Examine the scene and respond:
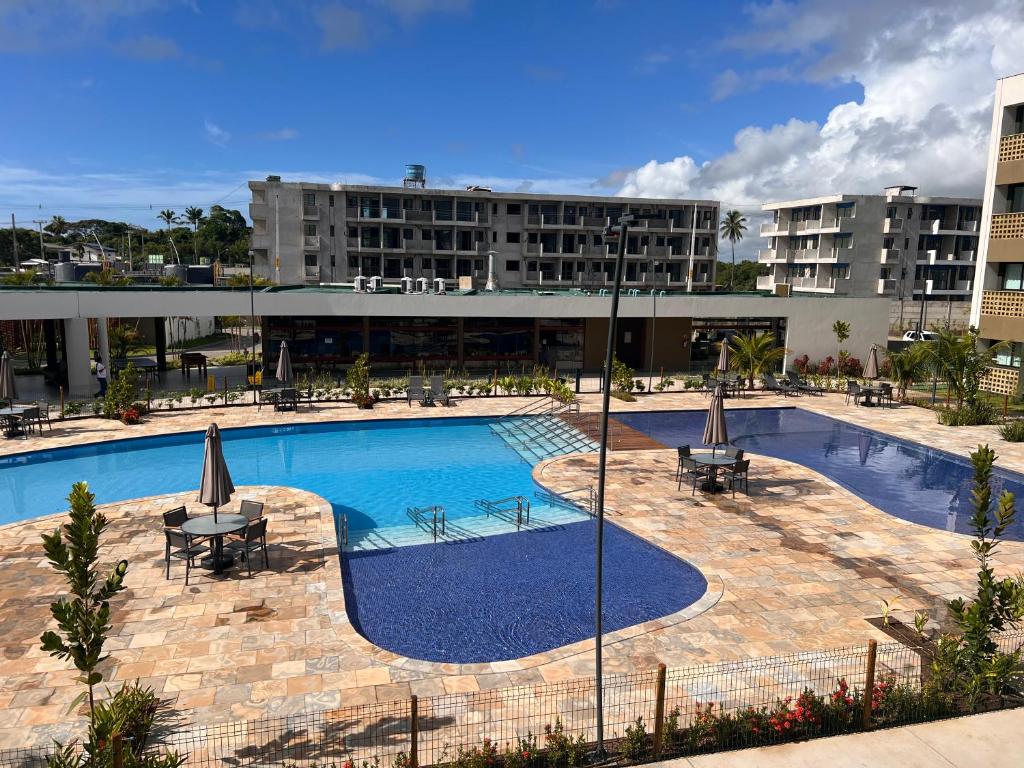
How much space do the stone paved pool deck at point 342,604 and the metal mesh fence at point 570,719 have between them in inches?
18.0

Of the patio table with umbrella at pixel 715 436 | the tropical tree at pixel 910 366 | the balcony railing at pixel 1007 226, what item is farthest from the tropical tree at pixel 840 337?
the patio table with umbrella at pixel 715 436

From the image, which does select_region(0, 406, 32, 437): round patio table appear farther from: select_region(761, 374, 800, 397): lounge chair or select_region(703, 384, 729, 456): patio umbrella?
select_region(761, 374, 800, 397): lounge chair

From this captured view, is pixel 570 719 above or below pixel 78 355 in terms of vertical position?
below

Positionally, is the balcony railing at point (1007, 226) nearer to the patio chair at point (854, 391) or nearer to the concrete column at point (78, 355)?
the patio chair at point (854, 391)

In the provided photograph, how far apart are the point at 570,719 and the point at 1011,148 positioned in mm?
35763

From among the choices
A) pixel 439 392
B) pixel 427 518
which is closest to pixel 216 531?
pixel 427 518

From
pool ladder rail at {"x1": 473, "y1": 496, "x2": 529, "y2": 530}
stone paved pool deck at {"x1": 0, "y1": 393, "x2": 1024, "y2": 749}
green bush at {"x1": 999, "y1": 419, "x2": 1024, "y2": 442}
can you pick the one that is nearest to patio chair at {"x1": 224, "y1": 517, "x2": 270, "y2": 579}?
stone paved pool deck at {"x1": 0, "y1": 393, "x2": 1024, "y2": 749}

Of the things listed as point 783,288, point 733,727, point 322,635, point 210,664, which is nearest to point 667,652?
point 733,727

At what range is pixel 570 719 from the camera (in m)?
8.88

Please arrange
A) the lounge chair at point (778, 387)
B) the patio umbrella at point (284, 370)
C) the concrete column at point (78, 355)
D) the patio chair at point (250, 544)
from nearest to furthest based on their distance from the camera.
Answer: the patio chair at point (250, 544) < the patio umbrella at point (284, 370) < the concrete column at point (78, 355) < the lounge chair at point (778, 387)

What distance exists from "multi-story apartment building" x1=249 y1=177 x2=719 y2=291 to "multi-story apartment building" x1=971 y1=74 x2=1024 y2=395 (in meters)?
24.4

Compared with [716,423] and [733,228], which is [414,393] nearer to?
[716,423]

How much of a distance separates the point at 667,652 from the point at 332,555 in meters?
7.00

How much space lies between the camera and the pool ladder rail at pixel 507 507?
1712 centimetres
